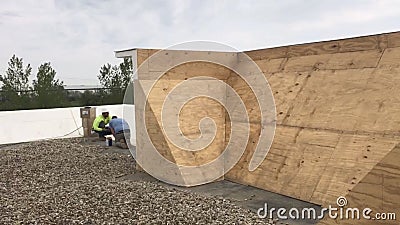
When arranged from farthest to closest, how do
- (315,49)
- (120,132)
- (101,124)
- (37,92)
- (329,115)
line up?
1. (37,92)
2. (101,124)
3. (120,132)
4. (315,49)
5. (329,115)

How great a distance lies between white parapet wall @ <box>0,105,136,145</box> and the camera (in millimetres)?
10625

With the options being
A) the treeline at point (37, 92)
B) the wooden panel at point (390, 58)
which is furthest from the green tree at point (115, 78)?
the wooden panel at point (390, 58)

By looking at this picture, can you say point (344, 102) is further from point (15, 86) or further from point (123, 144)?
point (15, 86)

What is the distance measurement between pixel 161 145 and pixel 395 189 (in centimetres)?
330

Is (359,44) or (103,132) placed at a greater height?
(359,44)

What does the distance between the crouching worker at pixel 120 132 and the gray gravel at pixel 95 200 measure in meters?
2.30

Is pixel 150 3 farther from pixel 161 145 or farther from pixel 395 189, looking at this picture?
pixel 395 189

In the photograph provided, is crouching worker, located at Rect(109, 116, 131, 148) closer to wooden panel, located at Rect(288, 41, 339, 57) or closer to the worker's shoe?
the worker's shoe

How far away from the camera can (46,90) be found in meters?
13.6

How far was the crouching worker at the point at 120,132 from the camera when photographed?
9.24m

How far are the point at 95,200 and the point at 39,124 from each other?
8.17 m

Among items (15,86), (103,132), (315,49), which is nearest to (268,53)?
(315,49)

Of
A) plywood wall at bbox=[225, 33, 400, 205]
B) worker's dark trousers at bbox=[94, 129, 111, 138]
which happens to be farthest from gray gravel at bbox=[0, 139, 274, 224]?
worker's dark trousers at bbox=[94, 129, 111, 138]

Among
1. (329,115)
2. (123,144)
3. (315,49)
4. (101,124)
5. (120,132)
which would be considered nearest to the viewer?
(329,115)
